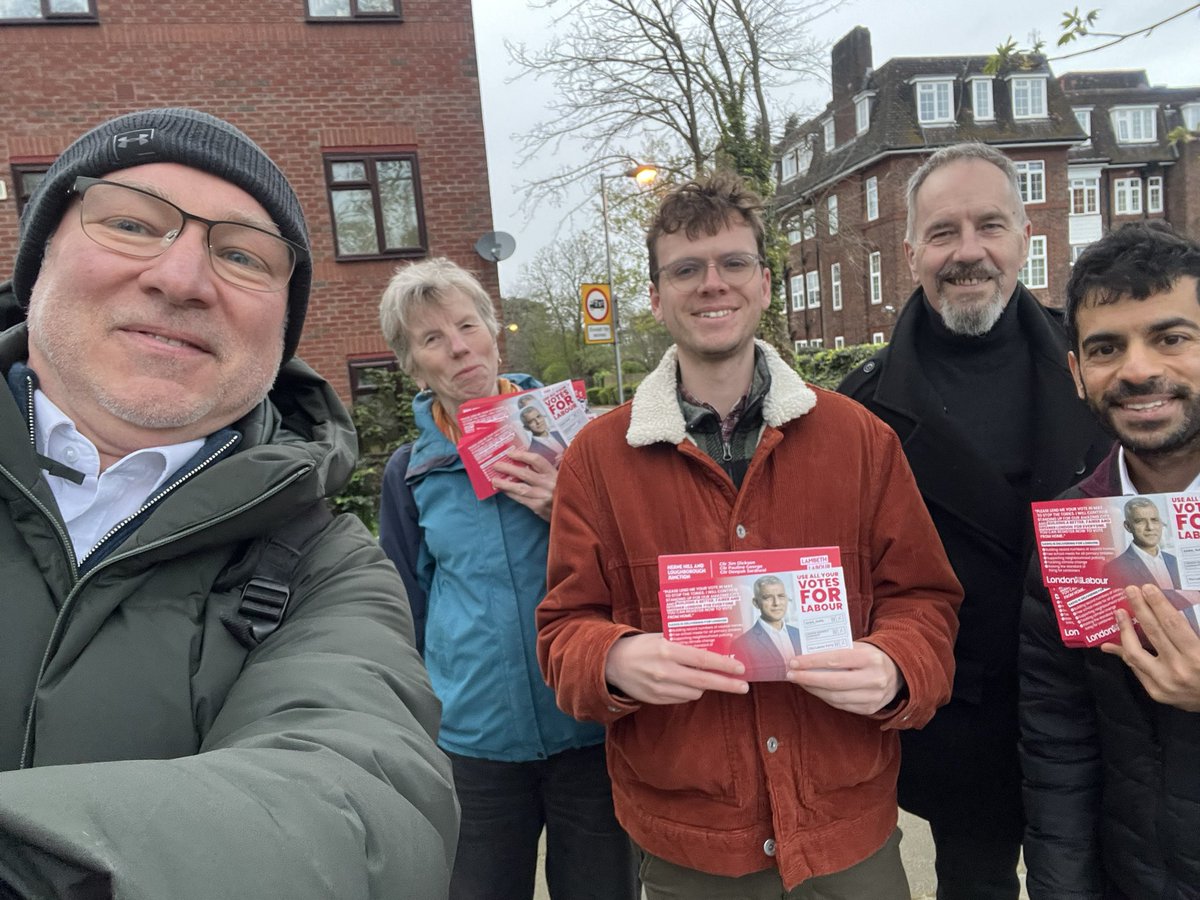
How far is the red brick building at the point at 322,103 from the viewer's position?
9.08 metres

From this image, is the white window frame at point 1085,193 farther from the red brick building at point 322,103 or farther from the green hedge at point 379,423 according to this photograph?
the green hedge at point 379,423

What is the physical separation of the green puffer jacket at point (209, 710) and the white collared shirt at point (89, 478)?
79mm

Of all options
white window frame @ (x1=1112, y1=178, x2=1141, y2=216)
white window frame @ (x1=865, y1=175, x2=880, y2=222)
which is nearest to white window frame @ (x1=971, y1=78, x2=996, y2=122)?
white window frame @ (x1=865, y1=175, x2=880, y2=222)

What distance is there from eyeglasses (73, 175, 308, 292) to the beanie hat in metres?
0.06

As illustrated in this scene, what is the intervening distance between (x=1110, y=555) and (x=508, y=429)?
169 cm

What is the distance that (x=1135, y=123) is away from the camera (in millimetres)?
41094

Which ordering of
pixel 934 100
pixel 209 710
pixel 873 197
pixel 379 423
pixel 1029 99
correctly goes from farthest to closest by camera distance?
pixel 1029 99, pixel 934 100, pixel 873 197, pixel 379 423, pixel 209 710

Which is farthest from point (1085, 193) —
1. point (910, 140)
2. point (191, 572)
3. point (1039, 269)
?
point (191, 572)

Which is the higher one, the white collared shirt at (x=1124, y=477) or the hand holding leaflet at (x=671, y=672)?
the white collared shirt at (x=1124, y=477)

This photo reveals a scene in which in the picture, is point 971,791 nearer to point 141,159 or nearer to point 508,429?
point 508,429

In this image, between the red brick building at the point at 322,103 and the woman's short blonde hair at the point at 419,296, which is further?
the red brick building at the point at 322,103

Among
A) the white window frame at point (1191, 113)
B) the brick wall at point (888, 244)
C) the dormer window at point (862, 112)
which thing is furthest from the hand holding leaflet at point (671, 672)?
the white window frame at point (1191, 113)

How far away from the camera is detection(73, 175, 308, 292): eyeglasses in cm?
135

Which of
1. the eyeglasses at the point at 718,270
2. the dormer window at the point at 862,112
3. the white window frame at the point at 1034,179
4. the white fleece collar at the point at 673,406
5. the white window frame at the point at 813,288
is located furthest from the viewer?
the white window frame at the point at 813,288
